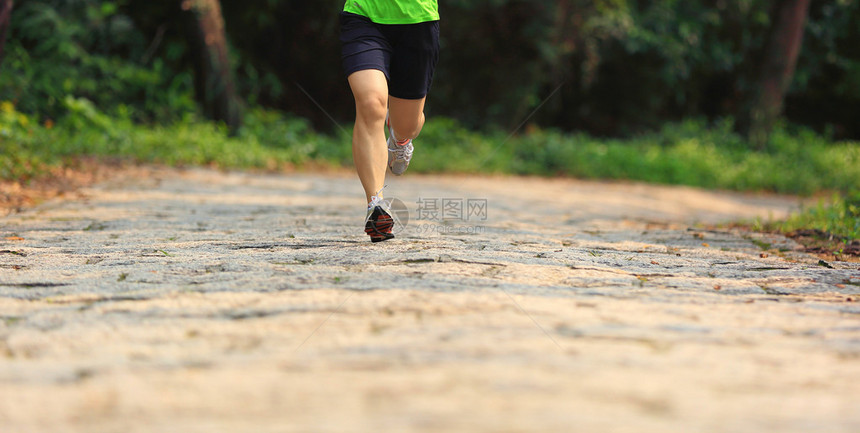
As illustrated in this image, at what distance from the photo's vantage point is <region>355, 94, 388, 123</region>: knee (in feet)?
14.6

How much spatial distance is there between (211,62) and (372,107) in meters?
9.90

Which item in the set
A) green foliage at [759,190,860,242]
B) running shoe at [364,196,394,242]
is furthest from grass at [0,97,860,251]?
running shoe at [364,196,394,242]

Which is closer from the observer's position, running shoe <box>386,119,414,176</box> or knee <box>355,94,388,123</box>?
knee <box>355,94,388,123</box>

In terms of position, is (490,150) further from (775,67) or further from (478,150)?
(775,67)

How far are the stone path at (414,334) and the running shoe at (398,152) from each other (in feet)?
2.64

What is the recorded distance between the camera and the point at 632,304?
3.13 metres

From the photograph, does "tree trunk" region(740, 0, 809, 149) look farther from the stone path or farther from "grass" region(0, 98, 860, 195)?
the stone path

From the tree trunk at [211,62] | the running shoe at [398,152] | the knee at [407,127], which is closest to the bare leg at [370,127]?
the knee at [407,127]

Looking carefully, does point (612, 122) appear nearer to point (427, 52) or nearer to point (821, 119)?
point (821, 119)

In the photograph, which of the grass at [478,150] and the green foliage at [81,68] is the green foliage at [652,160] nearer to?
the grass at [478,150]

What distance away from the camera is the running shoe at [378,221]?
14.5 ft

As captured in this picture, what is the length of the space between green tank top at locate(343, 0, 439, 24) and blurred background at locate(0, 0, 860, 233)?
7.00m

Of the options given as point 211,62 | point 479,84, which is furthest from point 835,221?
point 479,84

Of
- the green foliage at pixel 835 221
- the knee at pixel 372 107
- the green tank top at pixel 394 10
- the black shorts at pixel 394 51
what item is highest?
the green tank top at pixel 394 10
